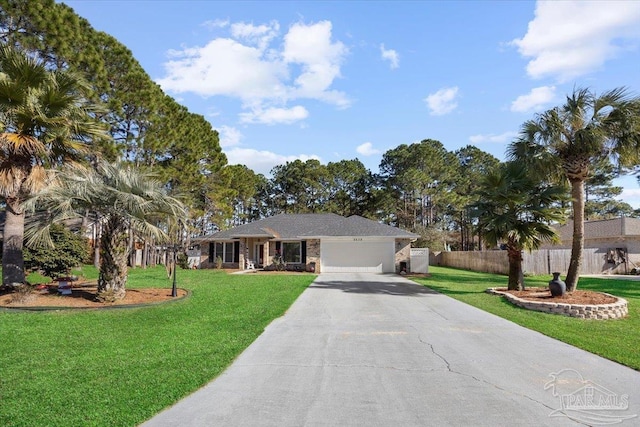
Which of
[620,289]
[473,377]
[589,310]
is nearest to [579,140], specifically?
[589,310]

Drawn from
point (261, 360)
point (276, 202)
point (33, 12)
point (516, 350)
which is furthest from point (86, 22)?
point (276, 202)

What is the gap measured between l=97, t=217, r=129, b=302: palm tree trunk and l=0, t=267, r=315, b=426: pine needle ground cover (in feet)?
3.33

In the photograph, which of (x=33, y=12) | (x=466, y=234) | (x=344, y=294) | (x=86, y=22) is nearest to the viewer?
(x=344, y=294)

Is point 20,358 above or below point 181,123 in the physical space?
below

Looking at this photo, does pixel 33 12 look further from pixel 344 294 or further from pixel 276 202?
pixel 276 202

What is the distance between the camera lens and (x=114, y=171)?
10.4m

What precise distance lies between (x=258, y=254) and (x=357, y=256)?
707 centimetres

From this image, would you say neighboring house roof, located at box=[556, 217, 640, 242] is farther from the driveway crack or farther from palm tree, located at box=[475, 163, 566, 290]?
the driveway crack

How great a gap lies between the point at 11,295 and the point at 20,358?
507 cm

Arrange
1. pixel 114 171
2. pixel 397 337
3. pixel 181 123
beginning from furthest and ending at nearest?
pixel 181 123 → pixel 114 171 → pixel 397 337

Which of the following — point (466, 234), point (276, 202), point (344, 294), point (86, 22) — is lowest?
point (344, 294)

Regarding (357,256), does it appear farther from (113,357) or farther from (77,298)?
(113,357)

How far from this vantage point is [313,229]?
1025 inches

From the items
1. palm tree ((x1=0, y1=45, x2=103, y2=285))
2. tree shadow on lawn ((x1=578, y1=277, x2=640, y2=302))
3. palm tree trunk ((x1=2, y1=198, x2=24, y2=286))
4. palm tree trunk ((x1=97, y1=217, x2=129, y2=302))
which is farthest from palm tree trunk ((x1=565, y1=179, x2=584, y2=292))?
palm tree trunk ((x1=2, y1=198, x2=24, y2=286))
